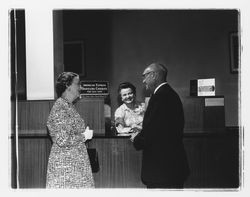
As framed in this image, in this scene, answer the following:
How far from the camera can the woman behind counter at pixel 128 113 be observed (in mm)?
5226

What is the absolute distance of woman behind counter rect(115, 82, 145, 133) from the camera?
206 inches

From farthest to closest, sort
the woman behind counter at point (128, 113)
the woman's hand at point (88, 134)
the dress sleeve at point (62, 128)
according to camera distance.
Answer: the woman behind counter at point (128, 113), the woman's hand at point (88, 134), the dress sleeve at point (62, 128)

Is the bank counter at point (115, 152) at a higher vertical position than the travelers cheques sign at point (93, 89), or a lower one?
lower

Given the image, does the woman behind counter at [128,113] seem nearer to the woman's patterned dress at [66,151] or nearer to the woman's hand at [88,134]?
the woman's hand at [88,134]

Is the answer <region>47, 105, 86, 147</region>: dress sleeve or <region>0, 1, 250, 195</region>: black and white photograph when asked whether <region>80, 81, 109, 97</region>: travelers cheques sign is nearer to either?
<region>0, 1, 250, 195</region>: black and white photograph

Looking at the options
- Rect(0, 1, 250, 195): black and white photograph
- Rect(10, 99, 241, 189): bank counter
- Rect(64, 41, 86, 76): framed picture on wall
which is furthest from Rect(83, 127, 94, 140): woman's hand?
Rect(64, 41, 86, 76): framed picture on wall

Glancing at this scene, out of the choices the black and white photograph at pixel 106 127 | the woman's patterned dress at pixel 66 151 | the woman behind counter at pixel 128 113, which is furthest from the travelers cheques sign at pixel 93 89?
the woman's patterned dress at pixel 66 151

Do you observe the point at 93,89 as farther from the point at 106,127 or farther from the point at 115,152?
the point at 115,152

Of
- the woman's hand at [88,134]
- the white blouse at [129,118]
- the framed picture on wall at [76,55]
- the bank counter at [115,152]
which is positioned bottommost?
the bank counter at [115,152]

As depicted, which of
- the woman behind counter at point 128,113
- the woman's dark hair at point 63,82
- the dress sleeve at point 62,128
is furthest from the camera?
the woman behind counter at point 128,113

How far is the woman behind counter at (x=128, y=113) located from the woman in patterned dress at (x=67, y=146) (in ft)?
3.08

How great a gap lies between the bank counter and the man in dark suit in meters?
0.57

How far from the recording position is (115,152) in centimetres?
492

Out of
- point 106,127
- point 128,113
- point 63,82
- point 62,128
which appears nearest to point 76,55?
point 128,113
